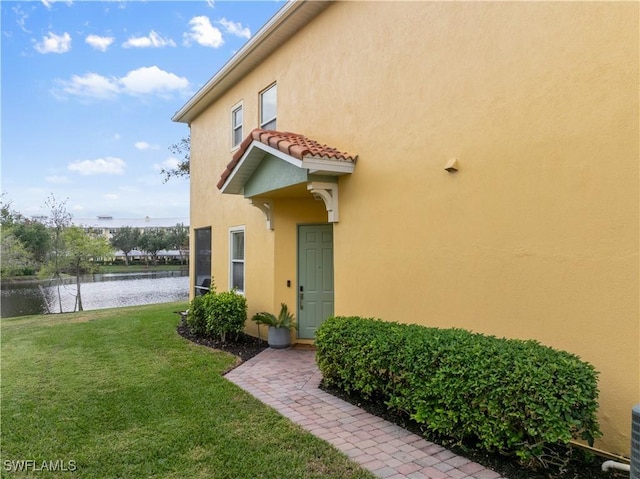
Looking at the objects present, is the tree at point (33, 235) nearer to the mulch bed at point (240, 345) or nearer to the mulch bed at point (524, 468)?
the mulch bed at point (240, 345)

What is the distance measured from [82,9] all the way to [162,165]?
550 inches

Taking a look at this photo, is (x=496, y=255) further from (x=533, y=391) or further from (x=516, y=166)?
(x=533, y=391)

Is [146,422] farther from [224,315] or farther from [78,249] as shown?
[78,249]

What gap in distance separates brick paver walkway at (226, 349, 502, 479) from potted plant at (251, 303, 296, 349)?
142 centimetres

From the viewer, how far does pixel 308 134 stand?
798 centimetres

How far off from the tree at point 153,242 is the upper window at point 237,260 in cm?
5870

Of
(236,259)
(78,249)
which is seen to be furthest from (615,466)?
(78,249)

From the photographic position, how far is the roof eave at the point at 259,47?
7570 mm

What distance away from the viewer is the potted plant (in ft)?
27.9

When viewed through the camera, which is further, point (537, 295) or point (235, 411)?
point (235, 411)

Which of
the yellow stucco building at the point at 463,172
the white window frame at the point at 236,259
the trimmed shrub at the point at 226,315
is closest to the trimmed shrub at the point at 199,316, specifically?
the trimmed shrub at the point at 226,315

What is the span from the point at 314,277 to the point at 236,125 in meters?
5.20

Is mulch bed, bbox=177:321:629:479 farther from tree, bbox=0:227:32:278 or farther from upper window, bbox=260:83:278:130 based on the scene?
tree, bbox=0:227:32:278

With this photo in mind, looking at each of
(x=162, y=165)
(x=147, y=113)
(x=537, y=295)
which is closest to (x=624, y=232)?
(x=537, y=295)
